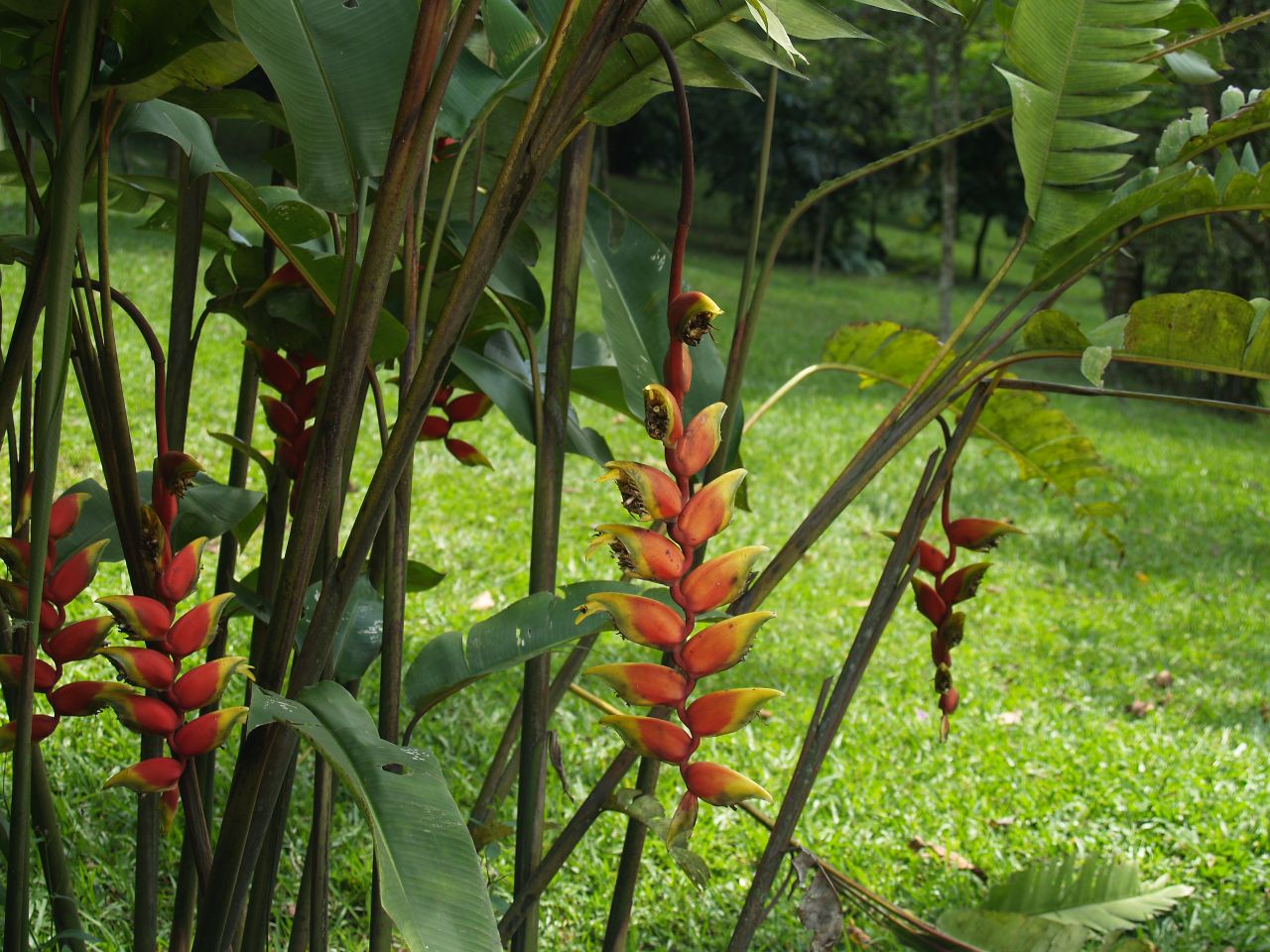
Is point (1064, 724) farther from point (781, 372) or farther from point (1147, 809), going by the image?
point (781, 372)

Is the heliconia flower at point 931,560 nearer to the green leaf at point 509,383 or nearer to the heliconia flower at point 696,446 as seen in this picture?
the green leaf at point 509,383

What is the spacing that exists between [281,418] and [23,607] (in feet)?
0.84

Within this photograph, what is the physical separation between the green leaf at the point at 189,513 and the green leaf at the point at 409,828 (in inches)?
12.1

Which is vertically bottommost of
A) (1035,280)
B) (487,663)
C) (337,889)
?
(337,889)

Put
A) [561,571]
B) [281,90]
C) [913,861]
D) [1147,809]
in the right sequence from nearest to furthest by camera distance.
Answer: [281,90]
[913,861]
[1147,809]
[561,571]

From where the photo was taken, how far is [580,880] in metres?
1.92

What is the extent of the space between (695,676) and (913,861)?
5.57 feet

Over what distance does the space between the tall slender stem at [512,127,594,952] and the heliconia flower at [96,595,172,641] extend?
273mm

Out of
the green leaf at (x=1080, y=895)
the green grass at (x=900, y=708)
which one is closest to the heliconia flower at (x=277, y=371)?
the green grass at (x=900, y=708)

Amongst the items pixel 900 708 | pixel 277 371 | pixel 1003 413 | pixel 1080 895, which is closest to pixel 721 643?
pixel 277 371

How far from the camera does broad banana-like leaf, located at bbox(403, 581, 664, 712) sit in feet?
2.67

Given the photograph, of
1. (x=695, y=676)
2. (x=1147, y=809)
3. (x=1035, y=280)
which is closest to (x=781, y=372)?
(x=1147, y=809)

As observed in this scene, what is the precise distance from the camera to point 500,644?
2.76 feet

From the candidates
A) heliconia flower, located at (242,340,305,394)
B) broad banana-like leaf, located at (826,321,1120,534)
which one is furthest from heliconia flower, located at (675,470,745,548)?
broad banana-like leaf, located at (826,321,1120,534)
